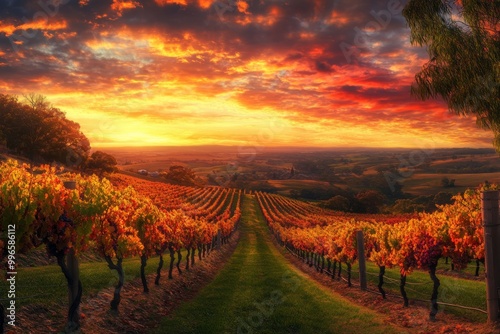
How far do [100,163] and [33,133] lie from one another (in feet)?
68.6

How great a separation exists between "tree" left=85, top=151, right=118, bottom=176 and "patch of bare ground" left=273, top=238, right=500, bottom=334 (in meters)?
91.5

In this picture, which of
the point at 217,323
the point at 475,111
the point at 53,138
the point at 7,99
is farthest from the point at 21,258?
the point at 7,99

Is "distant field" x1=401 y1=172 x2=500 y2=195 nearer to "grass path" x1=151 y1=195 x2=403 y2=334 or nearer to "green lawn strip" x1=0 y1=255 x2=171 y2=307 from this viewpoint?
Result: "grass path" x1=151 y1=195 x2=403 y2=334

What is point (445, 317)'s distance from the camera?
1434 centimetres

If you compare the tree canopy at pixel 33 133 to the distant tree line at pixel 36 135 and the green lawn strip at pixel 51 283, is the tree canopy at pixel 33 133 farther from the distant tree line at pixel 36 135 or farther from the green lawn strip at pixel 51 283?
the green lawn strip at pixel 51 283

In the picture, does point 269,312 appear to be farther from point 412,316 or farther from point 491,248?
point 491,248

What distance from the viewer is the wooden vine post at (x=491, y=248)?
1120 centimetres

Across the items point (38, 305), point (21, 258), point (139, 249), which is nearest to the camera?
point (38, 305)

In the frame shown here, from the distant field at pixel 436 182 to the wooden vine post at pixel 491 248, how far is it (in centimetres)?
16050

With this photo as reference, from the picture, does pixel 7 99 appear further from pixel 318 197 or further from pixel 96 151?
pixel 318 197

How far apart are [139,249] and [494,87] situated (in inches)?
783

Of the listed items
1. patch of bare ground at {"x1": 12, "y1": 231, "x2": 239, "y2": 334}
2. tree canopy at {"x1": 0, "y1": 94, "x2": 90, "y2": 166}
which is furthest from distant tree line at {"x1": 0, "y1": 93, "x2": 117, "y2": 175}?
patch of bare ground at {"x1": 12, "y1": 231, "x2": 239, "y2": 334}

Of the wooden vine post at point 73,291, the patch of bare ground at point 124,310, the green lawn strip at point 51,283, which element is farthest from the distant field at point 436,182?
the wooden vine post at point 73,291

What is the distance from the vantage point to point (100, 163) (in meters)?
103
